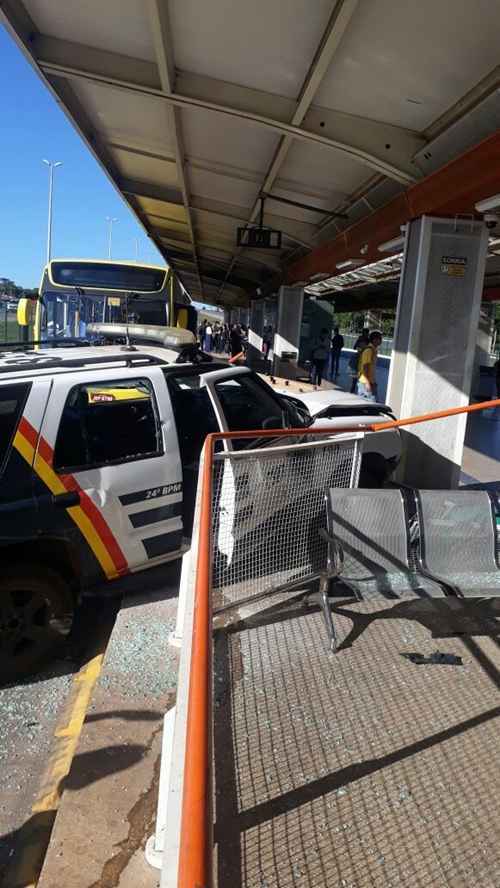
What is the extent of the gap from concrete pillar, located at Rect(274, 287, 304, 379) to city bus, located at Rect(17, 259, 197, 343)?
6.98 metres

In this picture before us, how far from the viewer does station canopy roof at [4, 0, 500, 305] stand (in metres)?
4.36

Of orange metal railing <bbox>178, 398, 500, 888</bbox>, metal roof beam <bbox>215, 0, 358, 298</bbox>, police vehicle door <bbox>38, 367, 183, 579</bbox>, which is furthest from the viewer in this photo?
metal roof beam <bbox>215, 0, 358, 298</bbox>

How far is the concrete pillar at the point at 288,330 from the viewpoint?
17.6m

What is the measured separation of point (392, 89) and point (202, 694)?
221 inches

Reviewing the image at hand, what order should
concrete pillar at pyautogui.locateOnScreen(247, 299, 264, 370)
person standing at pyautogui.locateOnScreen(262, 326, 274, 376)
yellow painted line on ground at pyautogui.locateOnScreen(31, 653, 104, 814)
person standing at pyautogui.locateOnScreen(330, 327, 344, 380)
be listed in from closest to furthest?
yellow painted line on ground at pyautogui.locateOnScreen(31, 653, 104, 814), person standing at pyautogui.locateOnScreen(262, 326, 274, 376), concrete pillar at pyautogui.locateOnScreen(247, 299, 264, 370), person standing at pyautogui.locateOnScreen(330, 327, 344, 380)

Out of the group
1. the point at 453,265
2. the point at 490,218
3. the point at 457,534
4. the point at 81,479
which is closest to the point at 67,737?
the point at 81,479

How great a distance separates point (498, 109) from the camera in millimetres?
4945

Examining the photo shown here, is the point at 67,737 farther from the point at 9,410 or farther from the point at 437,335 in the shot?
the point at 437,335

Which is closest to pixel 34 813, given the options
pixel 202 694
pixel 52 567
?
pixel 52 567

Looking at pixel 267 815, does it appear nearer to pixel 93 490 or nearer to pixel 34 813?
pixel 34 813

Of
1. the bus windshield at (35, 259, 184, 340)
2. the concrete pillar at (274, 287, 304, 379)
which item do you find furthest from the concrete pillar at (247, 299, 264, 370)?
the bus windshield at (35, 259, 184, 340)

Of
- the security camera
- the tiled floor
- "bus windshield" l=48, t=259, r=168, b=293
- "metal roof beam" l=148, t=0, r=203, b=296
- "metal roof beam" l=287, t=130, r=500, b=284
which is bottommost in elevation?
the tiled floor

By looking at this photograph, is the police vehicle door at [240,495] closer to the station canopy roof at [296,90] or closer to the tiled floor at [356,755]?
the tiled floor at [356,755]

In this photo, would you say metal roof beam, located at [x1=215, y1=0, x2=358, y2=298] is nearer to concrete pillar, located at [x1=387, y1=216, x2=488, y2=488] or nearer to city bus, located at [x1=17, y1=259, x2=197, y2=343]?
concrete pillar, located at [x1=387, y1=216, x2=488, y2=488]
